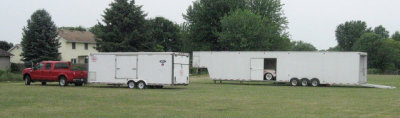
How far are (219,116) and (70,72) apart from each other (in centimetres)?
1919

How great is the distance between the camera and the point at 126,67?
29.1 meters

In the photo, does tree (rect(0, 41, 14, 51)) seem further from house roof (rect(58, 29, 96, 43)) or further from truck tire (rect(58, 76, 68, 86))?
truck tire (rect(58, 76, 68, 86))

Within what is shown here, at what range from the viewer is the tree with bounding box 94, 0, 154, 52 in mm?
49812

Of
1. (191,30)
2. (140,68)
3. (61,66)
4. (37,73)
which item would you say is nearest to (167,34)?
(191,30)

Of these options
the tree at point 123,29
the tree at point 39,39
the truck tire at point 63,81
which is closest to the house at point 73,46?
the tree at point 39,39

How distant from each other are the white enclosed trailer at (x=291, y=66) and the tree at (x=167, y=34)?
47922 millimetres

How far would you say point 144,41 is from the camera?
5069cm

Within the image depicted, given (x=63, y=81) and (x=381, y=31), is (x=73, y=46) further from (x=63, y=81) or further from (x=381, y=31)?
(x=381, y=31)

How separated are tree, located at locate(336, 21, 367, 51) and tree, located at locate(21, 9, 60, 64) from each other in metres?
83.6

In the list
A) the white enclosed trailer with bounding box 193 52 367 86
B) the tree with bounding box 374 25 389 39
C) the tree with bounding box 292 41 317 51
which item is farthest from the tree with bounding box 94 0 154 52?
the tree with bounding box 292 41 317 51

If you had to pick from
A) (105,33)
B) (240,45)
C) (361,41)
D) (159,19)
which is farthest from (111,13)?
(361,41)

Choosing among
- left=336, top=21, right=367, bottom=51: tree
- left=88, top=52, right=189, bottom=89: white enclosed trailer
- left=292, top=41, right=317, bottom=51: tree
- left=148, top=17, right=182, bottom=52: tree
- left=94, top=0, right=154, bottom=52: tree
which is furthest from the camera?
left=292, top=41, right=317, bottom=51: tree

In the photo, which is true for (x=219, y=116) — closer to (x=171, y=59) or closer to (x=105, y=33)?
(x=171, y=59)

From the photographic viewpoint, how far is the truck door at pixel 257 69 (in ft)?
119
